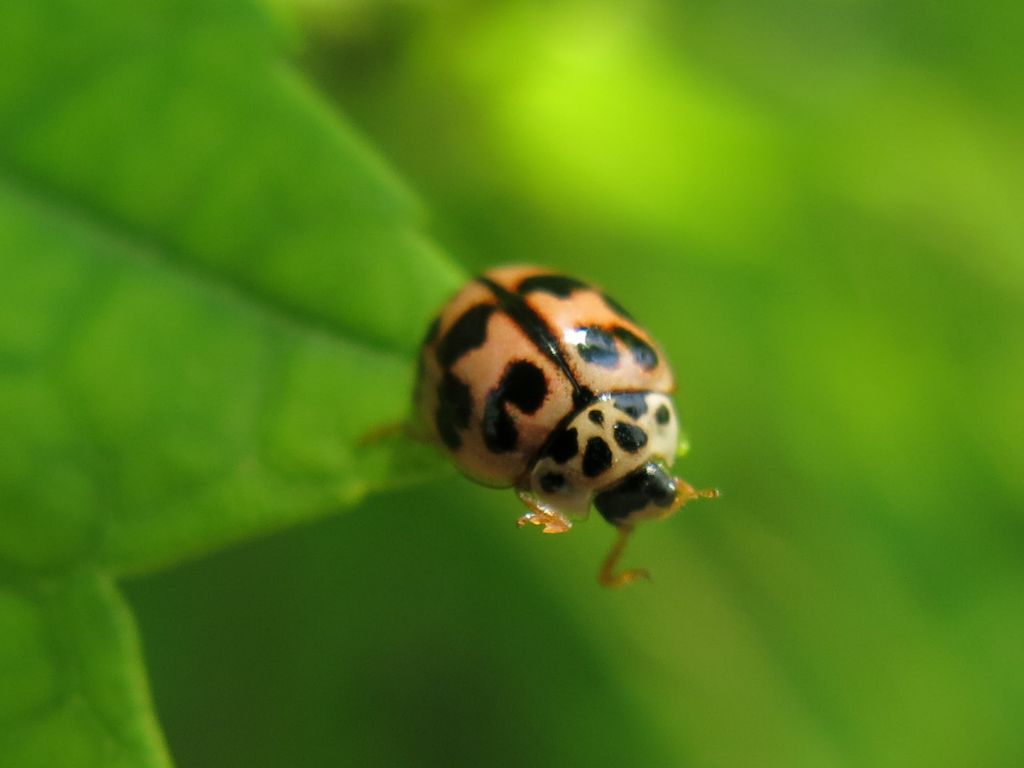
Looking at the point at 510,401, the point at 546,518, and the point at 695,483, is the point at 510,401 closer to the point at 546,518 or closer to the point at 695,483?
the point at 546,518

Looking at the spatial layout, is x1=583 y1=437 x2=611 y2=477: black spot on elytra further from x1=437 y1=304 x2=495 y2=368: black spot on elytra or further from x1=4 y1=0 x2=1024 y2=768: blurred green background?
x1=4 y1=0 x2=1024 y2=768: blurred green background

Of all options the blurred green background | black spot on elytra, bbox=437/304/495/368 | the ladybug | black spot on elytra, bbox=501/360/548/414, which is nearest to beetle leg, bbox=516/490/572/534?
the ladybug

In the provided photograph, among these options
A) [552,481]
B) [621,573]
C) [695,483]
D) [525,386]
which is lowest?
[695,483]

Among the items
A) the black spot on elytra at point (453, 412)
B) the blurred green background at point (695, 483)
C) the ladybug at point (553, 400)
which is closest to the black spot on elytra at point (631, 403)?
the ladybug at point (553, 400)

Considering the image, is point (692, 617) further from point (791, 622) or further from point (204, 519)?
point (204, 519)

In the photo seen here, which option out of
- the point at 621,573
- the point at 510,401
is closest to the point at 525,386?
the point at 510,401

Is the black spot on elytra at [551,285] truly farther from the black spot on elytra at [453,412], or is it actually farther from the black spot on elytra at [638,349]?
the black spot on elytra at [453,412]
